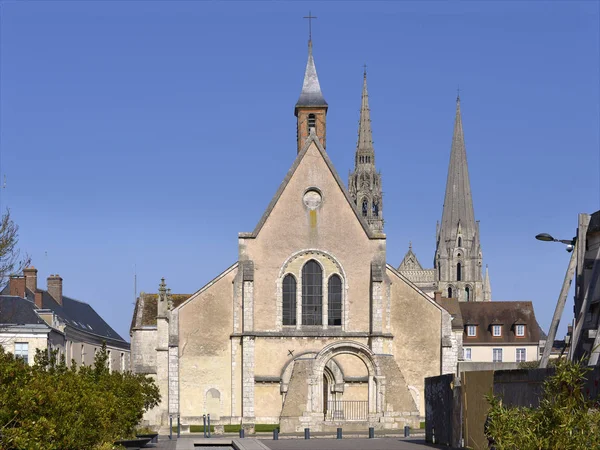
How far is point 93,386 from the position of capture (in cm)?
2730

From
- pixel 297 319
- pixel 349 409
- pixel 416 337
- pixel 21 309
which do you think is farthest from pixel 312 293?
pixel 21 309

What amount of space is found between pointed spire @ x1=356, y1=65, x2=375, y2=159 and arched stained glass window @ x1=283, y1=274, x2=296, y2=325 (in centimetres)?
9768

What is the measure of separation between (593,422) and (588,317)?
6.98 meters

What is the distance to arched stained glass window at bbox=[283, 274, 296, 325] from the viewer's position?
5062 centimetres

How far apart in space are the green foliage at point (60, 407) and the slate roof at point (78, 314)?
2829 cm

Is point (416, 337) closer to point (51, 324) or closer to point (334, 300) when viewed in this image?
point (334, 300)

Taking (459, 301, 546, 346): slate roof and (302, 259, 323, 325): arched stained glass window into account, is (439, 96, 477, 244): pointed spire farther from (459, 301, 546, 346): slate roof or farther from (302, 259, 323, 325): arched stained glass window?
(302, 259, 323, 325): arched stained glass window

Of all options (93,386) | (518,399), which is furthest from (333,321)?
(518,399)

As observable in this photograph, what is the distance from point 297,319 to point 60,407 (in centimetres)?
3105

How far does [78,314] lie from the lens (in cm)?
7688

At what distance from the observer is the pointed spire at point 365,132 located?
481ft

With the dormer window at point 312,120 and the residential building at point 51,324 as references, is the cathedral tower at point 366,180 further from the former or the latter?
the dormer window at point 312,120

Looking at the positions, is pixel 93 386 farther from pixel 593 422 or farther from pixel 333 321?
pixel 333 321

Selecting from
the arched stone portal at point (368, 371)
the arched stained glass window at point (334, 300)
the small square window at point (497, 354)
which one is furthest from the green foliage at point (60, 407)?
the small square window at point (497, 354)
